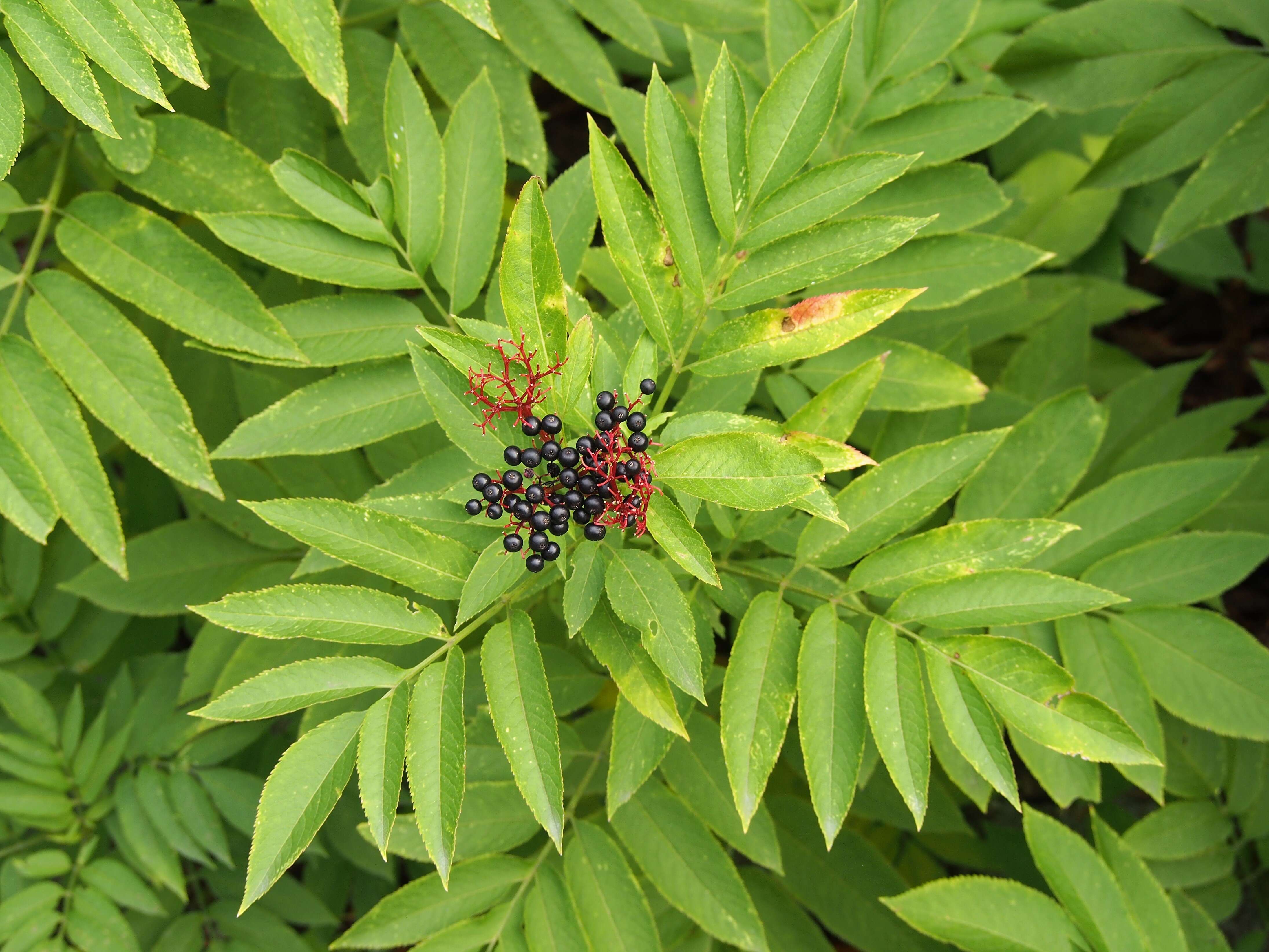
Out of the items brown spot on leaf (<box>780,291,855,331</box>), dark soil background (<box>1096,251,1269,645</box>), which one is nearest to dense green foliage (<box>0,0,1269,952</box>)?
brown spot on leaf (<box>780,291,855,331</box>)

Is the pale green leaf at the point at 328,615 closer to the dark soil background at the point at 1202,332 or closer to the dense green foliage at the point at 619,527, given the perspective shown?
the dense green foliage at the point at 619,527

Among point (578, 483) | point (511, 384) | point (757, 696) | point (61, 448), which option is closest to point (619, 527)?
point (578, 483)

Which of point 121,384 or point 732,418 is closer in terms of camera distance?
point 732,418

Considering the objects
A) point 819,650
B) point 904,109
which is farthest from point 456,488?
point 904,109

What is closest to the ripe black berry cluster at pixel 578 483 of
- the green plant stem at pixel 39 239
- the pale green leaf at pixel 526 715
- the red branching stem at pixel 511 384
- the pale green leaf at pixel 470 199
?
the red branching stem at pixel 511 384

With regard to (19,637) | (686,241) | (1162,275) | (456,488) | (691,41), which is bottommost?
(1162,275)

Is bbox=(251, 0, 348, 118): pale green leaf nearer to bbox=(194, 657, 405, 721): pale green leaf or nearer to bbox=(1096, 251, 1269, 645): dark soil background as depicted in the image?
bbox=(194, 657, 405, 721): pale green leaf

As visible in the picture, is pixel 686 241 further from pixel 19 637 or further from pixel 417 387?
pixel 19 637

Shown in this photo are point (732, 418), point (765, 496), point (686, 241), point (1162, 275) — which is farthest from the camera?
point (1162, 275)
